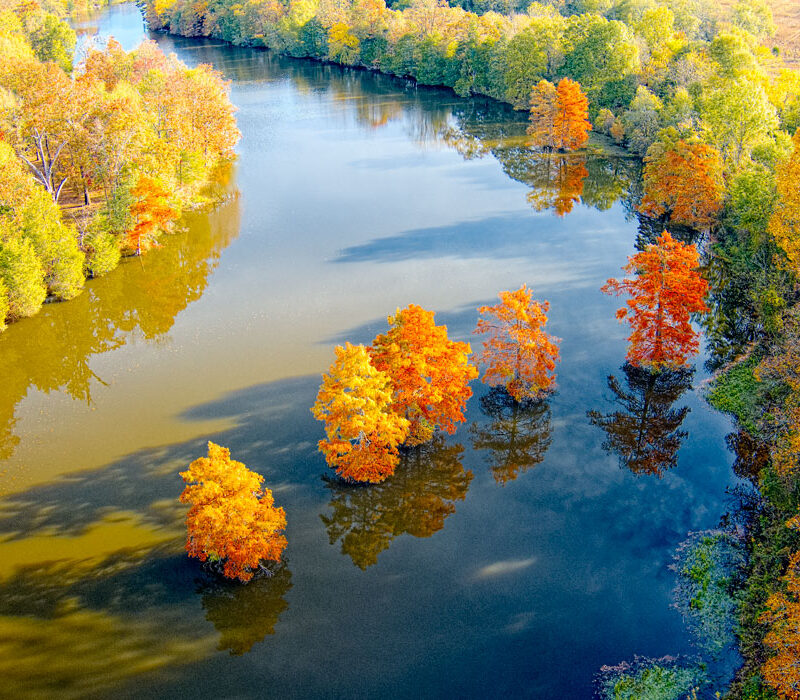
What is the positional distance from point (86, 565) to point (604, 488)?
2285 centimetres

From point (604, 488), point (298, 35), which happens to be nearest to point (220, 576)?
point (604, 488)

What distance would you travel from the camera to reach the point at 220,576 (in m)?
26.6

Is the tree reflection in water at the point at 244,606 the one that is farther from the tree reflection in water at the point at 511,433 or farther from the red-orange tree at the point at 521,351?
the red-orange tree at the point at 521,351

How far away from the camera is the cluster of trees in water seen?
43.8 metres

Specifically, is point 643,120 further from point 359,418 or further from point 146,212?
point 359,418

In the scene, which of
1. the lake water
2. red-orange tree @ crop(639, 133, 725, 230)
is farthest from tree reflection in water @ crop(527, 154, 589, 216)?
red-orange tree @ crop(639, 133, 725, 230)

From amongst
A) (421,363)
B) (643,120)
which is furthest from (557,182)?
(421,363)

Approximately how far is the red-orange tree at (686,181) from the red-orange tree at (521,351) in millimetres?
24449

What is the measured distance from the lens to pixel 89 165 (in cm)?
5447

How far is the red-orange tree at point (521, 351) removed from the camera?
111ft

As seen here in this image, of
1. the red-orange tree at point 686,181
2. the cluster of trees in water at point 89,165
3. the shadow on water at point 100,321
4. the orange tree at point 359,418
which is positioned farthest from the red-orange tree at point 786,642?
the cluster of trees in water at point 89,165

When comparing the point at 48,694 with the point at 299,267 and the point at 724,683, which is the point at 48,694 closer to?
the point at 724,683

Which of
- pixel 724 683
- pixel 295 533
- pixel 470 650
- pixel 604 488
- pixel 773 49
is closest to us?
pixel 724 683

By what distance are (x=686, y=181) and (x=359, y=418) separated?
3821cm
